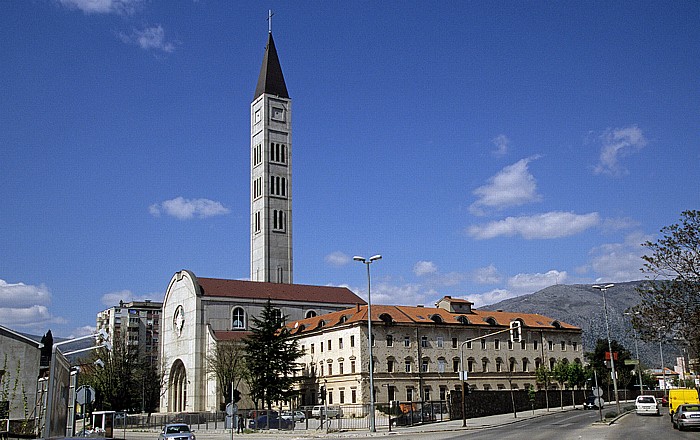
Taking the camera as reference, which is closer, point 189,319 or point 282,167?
point 189,319

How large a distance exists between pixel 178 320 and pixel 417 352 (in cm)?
3477

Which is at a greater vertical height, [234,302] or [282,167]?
[282,167]

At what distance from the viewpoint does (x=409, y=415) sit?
49.7 metres

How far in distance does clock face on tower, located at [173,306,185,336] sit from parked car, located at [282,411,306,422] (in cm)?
3652

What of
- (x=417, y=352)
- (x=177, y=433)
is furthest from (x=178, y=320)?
(x=177, y=433)

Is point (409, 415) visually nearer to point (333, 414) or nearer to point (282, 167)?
point (333, 414)

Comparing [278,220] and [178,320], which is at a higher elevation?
[278,220]

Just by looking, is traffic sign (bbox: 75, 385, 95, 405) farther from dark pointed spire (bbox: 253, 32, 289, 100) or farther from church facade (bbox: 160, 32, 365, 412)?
dark pointed spire (bbox: 253, 32, 289, 100)

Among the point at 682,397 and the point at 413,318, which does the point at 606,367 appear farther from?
the point at 682,397

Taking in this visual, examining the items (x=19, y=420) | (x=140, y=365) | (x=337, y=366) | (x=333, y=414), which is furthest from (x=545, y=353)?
(x=19, y=420)

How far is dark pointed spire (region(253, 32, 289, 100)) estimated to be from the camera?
116 m

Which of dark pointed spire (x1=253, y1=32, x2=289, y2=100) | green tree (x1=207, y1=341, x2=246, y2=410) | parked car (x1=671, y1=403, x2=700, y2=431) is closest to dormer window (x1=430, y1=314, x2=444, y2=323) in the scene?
green tree (x1=207, y1=341, x2=246, y2=410)

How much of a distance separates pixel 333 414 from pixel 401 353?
810 inches

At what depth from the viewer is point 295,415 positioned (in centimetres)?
5653
